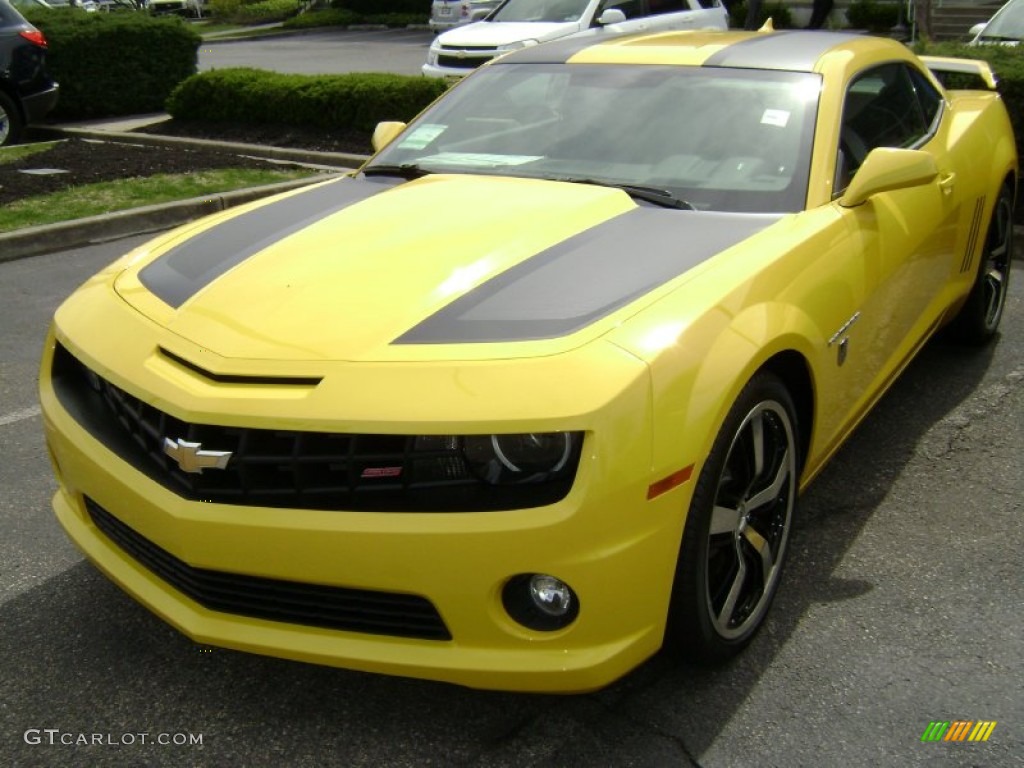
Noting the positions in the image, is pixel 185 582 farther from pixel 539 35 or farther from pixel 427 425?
pixel 539 35

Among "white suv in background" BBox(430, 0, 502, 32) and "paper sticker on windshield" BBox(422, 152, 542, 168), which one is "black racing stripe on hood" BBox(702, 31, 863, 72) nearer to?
"paper sticker on windshield" BBox(422, 152, 542, 168)

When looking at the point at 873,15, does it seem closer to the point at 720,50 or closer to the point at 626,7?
the point at 626,7

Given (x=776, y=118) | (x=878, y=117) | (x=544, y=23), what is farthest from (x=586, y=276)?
(x=544, y=23)

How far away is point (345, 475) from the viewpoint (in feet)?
8.14

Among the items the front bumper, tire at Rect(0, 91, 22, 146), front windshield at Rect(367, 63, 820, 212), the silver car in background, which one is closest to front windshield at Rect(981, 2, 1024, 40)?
the silver car in background

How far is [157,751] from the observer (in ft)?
8.71

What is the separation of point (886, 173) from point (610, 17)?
33.3 ft

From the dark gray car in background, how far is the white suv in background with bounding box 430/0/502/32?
12.6 meters

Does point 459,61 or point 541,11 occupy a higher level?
point 541,11

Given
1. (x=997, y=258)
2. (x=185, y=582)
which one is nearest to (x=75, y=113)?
(x=997, y=258)

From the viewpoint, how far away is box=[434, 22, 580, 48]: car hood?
12.9 m

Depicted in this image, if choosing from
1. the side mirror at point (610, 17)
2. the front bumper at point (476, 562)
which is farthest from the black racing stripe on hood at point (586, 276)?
the side mirror at point (610, 17)

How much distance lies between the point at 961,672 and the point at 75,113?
44.1 feet

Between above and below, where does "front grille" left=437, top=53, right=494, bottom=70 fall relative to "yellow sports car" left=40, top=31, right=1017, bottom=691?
below
